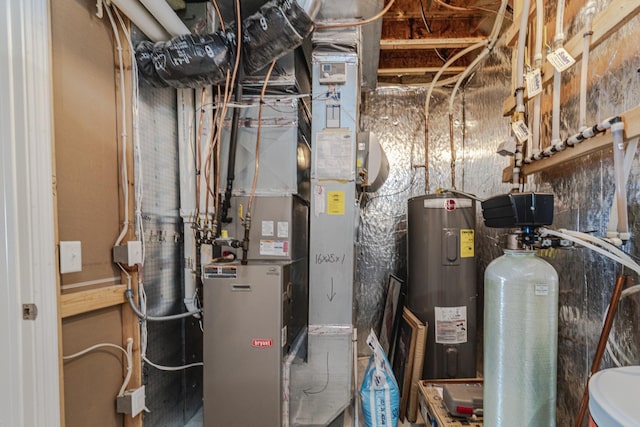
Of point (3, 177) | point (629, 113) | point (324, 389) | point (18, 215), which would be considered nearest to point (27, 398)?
point (18, 215)

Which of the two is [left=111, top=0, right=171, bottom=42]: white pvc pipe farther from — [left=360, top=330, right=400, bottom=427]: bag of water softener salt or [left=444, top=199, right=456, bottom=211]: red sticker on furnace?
[left=360, top=330, right=400, bottom=427]: bag of water softener salt

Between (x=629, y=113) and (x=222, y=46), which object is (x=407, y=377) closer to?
(x=629, y=113)

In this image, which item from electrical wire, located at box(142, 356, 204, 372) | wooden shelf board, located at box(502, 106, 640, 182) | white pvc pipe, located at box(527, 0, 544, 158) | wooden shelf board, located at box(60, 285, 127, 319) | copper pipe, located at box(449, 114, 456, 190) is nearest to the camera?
wooden shelf board, located at box(502, 106, 640, 182)

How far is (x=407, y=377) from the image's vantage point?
2012 mm

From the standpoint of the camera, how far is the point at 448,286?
2.04 metres

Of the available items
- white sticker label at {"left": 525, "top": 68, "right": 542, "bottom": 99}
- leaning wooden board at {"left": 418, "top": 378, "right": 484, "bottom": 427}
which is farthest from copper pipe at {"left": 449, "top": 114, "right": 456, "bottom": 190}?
leaning wooden board at {"left": 418, "top": 378, "right": 484, "bottom": 427}

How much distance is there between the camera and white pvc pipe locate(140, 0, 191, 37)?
1386 millimetres

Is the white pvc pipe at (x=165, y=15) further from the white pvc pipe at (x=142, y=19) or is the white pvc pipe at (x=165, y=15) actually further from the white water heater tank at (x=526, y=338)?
the white water heater tank at (x=526, y=338)

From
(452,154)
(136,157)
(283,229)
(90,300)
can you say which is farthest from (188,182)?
(452,154)

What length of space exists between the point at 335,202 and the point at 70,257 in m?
1.17

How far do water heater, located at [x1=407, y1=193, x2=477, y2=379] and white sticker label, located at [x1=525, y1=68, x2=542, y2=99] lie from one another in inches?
33.4

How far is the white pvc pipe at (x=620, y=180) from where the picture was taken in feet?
3.02

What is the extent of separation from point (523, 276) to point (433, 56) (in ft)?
7.94

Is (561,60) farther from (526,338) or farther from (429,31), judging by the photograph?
(429,31)
